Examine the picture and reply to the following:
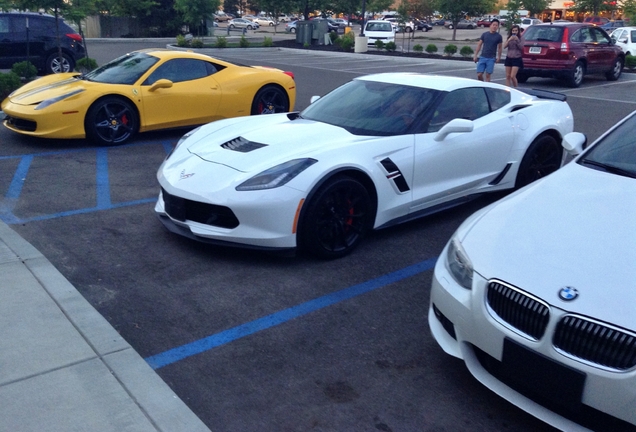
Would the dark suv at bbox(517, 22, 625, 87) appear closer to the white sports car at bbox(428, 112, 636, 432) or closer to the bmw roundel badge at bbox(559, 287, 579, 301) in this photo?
the white sports car at bbox(428, 112, 636, 432)

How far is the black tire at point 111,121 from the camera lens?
29.3 ft

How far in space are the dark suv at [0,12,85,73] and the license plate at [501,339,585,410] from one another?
15004 millimetres

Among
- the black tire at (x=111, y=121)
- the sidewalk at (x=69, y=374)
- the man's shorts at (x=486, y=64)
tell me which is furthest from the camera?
the man's shorts at (x=486, y=64)

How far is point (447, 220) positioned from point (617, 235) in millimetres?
3112

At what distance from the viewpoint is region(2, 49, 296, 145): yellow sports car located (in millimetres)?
8750

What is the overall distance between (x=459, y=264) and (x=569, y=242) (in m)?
0.57

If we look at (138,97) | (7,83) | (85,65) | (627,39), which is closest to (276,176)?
(138,97)

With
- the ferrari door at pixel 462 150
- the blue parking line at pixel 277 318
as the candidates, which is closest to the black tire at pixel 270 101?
the ferrari door at pixel 462 150

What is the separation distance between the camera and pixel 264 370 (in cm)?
372

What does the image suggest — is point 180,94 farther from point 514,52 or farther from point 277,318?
point 514,52

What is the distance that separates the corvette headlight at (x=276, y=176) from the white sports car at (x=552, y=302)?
161cm

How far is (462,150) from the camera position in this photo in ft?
19.3

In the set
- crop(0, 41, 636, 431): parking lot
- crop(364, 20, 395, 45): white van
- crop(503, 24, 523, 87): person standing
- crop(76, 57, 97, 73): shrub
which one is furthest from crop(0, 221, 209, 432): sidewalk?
crop(364, 20, 395, 45): white van

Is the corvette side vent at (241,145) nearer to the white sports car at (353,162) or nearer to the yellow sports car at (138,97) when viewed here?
the white sports car at (353,162)
